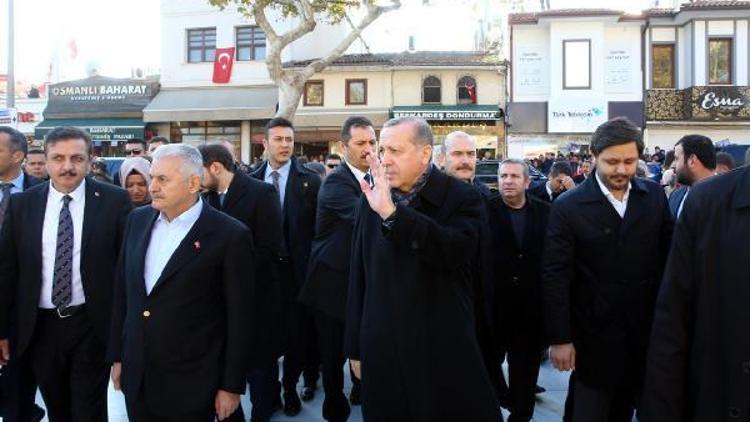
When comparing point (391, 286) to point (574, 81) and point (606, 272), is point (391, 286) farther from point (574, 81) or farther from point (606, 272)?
Answer: point (574, 81)

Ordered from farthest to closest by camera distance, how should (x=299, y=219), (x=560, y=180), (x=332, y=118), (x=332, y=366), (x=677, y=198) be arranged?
(x=332, y=118)
(x=560, y=180)
(x=299, y=219)
(x=677, y=198)
(x=332, y=366)

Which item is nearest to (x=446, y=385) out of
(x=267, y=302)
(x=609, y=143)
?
(x=609, y=143)

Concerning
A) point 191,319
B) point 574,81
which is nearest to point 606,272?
point 191,319

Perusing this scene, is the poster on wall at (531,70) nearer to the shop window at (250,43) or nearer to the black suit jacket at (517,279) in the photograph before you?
the shop window at (250,43)

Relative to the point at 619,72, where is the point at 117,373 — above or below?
below

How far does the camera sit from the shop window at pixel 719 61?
2703cm

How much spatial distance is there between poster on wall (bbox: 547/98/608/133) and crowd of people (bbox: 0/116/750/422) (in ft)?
73.8

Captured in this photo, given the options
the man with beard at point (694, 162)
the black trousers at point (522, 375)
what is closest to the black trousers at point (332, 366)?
the black trousers at point (522, 375)

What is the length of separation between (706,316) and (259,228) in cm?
341

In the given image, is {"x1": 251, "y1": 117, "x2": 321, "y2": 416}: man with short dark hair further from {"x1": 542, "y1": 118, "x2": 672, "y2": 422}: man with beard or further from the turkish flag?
the turkish flag

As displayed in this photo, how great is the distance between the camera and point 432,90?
2683 cm

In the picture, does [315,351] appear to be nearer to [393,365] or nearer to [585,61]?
[393,365]

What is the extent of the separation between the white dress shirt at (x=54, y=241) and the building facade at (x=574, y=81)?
78.5ft

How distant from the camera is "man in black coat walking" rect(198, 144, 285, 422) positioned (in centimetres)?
495
